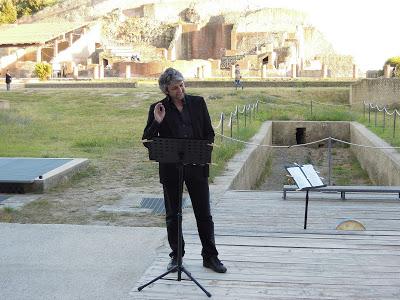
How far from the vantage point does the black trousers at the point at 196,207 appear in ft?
20.2

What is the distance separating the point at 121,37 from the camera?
262 feet

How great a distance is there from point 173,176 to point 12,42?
5718 cm

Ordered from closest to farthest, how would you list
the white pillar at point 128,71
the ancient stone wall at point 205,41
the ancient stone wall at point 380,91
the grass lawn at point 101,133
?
the grass lawn at point 101,133 < the ancient stone wall at point 380,91 < the white pillar at point 128,71 < the ancient stone wall at point 205,41

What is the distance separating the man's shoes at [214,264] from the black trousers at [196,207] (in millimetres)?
35

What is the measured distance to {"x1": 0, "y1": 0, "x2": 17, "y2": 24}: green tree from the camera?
82088 mm

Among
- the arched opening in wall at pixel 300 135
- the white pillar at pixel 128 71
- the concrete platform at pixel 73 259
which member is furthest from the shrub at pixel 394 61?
the concrete platform at pixel 73 259

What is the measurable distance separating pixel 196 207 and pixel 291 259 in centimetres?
108

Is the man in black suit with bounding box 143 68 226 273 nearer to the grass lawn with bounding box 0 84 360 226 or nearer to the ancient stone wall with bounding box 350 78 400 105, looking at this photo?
the grass lawn with bounding box 0 84 360 226

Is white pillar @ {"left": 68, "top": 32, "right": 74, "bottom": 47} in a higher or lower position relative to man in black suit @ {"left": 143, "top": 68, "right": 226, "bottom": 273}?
higher

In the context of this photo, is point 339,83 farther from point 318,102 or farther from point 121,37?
point 121,37

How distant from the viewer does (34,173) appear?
11.4 m

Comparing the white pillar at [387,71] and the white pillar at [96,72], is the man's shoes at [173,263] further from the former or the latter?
the white pillar at [96,72]

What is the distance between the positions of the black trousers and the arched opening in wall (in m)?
21.1

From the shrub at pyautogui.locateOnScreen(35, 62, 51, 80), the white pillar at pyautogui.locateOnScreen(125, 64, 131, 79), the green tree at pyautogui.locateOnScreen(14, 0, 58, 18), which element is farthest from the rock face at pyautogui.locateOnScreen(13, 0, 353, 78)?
the shrub at pyautogui.locateOnScreen(35, 62, 51, 80)
